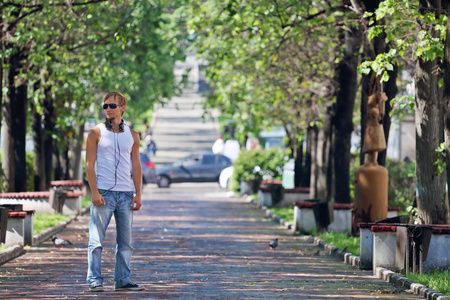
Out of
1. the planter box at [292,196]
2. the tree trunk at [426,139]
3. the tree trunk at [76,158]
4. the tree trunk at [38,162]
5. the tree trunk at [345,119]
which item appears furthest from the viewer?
the tree trunk at [76,158]

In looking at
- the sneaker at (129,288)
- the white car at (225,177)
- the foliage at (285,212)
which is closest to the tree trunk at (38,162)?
the foliage at (285,212)

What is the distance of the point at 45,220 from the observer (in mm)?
21734

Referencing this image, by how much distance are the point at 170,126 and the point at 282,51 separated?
51.7 meters

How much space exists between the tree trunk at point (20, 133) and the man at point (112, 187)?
13010 millimetres

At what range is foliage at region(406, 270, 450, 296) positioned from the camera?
1105 centimetres

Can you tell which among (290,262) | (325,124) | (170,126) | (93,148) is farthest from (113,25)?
(170,126)

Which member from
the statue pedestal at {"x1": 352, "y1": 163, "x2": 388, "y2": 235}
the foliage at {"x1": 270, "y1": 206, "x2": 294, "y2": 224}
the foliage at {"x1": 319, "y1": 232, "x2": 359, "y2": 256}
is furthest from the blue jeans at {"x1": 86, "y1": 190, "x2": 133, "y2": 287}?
the foliage at {"x1": 270, "y1": 206, "x2": 294, "y2": 224}

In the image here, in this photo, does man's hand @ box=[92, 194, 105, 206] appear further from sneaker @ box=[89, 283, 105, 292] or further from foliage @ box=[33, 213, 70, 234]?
foliage @ box=[33, 213, 70, 234]

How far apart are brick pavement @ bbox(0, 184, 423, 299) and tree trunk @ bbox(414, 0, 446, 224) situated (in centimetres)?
169

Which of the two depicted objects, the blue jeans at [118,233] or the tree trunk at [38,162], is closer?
the blue jeans at [118,233]

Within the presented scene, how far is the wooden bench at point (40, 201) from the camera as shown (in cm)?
2198

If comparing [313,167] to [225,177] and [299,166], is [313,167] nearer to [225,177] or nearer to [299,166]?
[299,166]

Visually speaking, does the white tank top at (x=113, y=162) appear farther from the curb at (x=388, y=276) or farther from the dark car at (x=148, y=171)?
the dark car at (x=148, y=171)

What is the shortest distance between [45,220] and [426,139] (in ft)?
31.7
